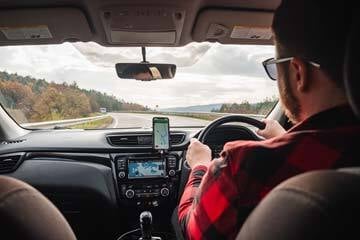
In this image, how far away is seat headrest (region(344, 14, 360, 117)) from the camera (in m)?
1.68

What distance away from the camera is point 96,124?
5.65 meters

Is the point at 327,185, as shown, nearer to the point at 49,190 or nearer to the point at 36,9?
the point at 36,9

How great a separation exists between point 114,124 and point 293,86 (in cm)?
372

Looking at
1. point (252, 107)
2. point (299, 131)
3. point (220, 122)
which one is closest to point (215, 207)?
point (299, 131)

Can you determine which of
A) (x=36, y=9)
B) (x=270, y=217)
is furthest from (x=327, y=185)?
(x=36, y=9)

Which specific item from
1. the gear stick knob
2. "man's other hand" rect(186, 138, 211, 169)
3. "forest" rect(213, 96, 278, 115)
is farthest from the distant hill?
"man's other hand" rect(186, 138, 211, 169)

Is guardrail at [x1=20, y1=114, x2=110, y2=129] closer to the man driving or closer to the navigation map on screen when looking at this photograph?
the navigation map on screen

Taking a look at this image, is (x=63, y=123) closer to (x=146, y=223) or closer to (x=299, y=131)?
(x=146, y=223)

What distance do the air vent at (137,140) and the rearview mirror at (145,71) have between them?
711mm

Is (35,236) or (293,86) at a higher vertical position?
(293,86)

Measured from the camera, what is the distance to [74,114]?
5.47m

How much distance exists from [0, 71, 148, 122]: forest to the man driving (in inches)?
139

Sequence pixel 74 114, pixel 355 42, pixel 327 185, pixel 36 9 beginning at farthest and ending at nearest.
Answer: pixel 74 114
pixel 36 9
pixel 355 42
pixel 327 185

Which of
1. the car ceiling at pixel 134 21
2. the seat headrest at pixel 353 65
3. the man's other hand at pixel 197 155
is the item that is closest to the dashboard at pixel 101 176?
the car ceiling at pixel 134 21
